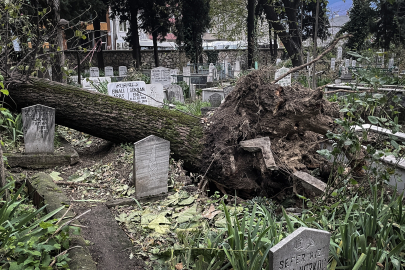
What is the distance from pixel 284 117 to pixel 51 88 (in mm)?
3886

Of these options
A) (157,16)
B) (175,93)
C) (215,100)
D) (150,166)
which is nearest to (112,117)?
(150,166)

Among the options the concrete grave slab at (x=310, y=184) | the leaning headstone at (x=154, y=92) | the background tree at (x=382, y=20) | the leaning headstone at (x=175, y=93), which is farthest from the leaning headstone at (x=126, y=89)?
the background tree at (x=382, y=20)

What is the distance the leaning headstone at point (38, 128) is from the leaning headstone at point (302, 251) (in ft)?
14.4

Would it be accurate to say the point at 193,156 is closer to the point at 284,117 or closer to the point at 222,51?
the point at 284,117

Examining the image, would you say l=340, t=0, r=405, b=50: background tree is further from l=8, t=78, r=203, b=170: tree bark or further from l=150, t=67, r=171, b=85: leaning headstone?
l=8, t=78, r=203, b=170: tree bark

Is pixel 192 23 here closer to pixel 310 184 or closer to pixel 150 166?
pixel 150 166

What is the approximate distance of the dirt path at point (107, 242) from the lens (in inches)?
113

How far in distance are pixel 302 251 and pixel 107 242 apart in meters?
1.77

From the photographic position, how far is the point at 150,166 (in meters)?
4.33

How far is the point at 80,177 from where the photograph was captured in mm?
5000

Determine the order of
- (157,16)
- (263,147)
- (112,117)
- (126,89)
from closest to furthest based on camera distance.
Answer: (263,147) < (112,117) < (126,89) < (157,16)

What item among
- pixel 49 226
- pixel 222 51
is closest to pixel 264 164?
pixel 49 226

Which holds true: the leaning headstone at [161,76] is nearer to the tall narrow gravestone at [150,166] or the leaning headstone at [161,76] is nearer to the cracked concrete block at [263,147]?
the cracked concrete block at [263,147]

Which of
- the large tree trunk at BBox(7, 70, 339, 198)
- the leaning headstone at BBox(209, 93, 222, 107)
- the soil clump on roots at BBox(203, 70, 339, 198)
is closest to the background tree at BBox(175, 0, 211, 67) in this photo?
the leaning headstone at BBox(209, 93, 222, 107)
